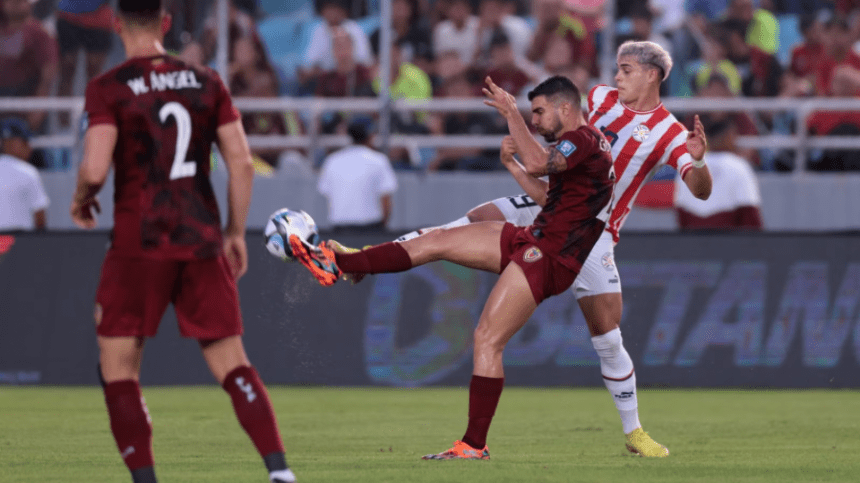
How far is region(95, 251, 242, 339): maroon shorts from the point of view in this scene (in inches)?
208

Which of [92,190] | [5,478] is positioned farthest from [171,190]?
[5,478]

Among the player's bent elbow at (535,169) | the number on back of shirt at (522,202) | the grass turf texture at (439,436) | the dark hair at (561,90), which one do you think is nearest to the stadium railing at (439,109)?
the grass turf texture at (439,436)

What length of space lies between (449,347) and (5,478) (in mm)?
6084

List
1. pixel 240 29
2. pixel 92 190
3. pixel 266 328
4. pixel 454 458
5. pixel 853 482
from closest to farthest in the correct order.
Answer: pixel 92 190 → pixel 853 482 → pixel 454 458 → pixel 266 328 → pixel 240 29

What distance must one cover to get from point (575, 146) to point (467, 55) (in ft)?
29.7

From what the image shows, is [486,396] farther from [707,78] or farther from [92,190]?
[707,78]

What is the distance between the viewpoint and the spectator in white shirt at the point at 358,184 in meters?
13.4

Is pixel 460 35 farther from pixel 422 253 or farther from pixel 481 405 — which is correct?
pixel 481 405

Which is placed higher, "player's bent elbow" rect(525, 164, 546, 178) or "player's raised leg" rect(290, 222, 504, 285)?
"player's bent elbow" rect(525, 164, 546, 178)

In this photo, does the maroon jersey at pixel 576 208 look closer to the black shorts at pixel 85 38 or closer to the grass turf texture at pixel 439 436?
the grass turf texture at pixel 439 436

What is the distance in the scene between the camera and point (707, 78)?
1504 centimetres

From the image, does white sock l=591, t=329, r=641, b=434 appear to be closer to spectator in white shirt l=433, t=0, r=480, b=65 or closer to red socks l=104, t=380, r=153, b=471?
red socks l=104, t=380, r=153, b=471

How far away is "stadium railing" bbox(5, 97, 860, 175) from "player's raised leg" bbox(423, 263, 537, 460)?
7316 mm

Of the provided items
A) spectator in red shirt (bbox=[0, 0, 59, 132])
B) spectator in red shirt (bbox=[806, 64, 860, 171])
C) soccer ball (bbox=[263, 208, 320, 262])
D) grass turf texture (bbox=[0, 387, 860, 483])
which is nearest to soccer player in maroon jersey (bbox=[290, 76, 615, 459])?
grass turf texture (bbox=[0, 387, 860, 483])
